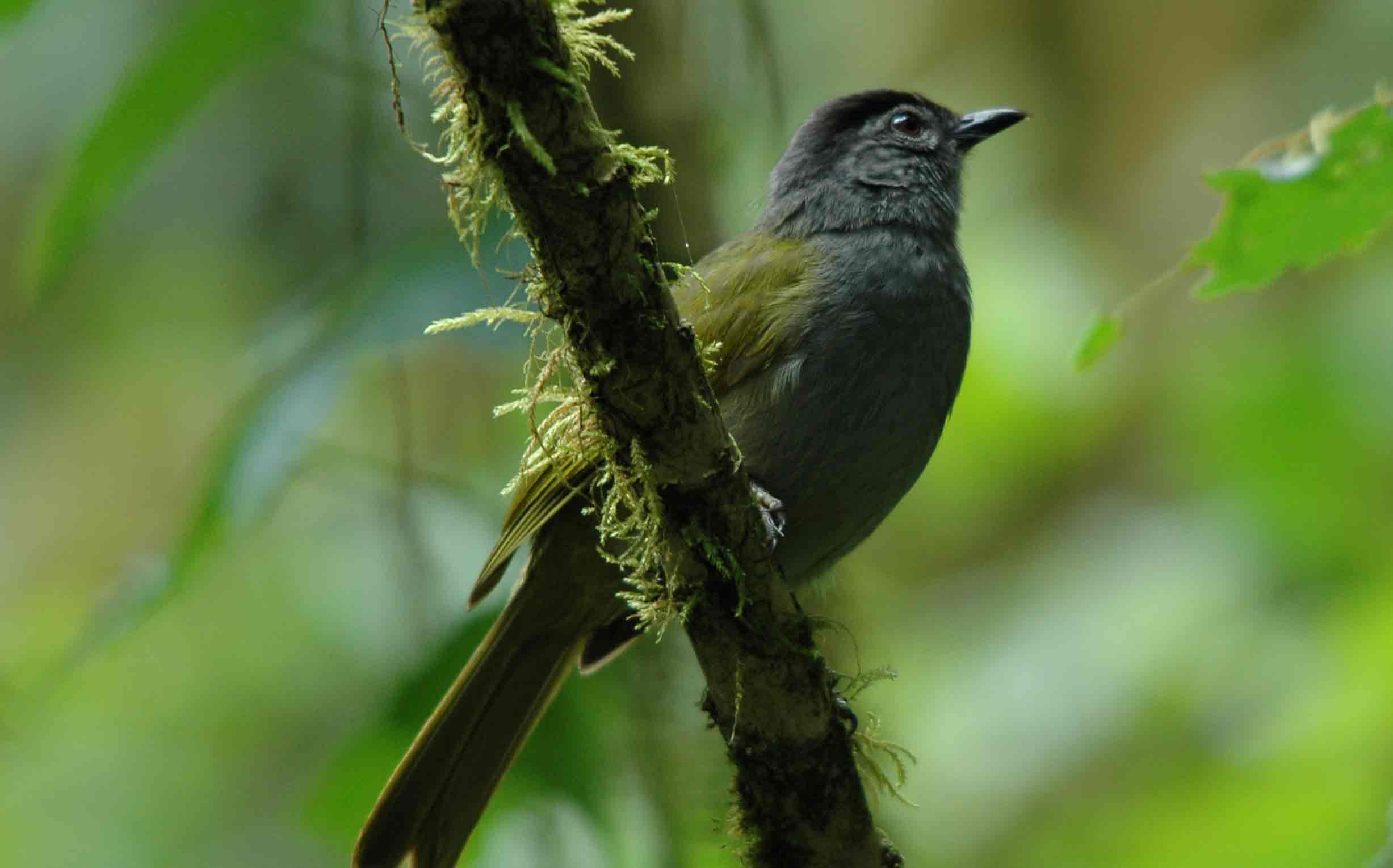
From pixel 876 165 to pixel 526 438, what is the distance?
153cm

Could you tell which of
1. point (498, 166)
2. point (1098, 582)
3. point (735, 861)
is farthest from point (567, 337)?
point (1098, 582)

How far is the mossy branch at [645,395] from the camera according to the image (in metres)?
1.95

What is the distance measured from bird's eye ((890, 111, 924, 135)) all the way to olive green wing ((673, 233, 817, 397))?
932 millimetres

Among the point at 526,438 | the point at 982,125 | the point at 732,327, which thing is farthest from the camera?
the point at 526,438

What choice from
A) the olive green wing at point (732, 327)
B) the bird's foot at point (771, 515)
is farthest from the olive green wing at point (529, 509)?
the bird's foot at point (771, 515)

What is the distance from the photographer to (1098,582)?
543cm

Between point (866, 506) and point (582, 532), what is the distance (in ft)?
2.25

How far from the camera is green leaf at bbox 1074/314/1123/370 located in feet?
7.95

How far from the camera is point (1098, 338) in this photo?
242 centimetres

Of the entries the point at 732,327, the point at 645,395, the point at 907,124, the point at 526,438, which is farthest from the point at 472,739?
the point at 907,124

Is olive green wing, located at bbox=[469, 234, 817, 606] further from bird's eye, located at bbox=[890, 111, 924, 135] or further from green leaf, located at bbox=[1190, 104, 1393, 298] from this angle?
green leaf, located at bbox=[1190, 104, 1393, 298]

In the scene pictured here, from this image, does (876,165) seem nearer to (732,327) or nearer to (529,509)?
(732,327)

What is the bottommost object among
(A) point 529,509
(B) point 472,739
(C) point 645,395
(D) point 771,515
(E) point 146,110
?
(B) point 472,739

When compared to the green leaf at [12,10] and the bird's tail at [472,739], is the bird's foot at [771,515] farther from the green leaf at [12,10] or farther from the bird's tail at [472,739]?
the green leaf at [12,10]
